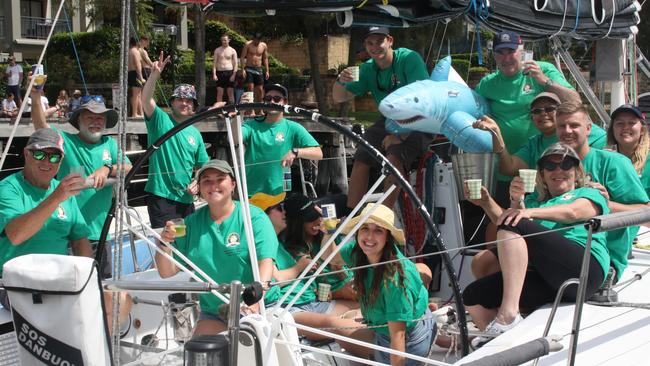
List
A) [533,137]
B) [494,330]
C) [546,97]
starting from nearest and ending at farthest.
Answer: [494,330] < [546,97] < [533,137]

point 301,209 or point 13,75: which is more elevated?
point 13,75

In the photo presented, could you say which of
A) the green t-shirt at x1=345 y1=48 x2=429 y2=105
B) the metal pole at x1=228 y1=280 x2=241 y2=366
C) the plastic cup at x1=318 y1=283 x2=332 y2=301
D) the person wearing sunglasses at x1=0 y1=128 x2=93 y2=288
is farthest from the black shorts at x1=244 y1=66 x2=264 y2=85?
the metal pole at x1=228 y1=280 x2=241 y2=366

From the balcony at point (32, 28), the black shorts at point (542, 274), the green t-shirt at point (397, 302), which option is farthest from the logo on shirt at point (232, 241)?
the balcony at point (32, 28)

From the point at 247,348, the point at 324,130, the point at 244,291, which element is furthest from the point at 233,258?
the point at 324,130

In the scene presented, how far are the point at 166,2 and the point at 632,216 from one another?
3.43 meters

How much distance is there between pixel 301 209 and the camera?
16.5 feet

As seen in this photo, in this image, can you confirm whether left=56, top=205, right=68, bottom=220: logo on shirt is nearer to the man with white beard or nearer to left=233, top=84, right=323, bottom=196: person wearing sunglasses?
the man with white beard

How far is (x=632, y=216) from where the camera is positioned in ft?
10.6

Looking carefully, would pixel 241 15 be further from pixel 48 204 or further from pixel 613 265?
pixel 613 265

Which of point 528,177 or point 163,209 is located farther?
point 163,209

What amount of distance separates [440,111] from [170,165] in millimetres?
1991

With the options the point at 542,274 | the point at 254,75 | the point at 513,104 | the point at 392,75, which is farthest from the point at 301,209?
the point at 254,75

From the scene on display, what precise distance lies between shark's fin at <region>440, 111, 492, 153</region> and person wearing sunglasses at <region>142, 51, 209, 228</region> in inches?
72.7

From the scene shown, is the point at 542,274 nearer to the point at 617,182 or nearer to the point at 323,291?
the point at 617,182
